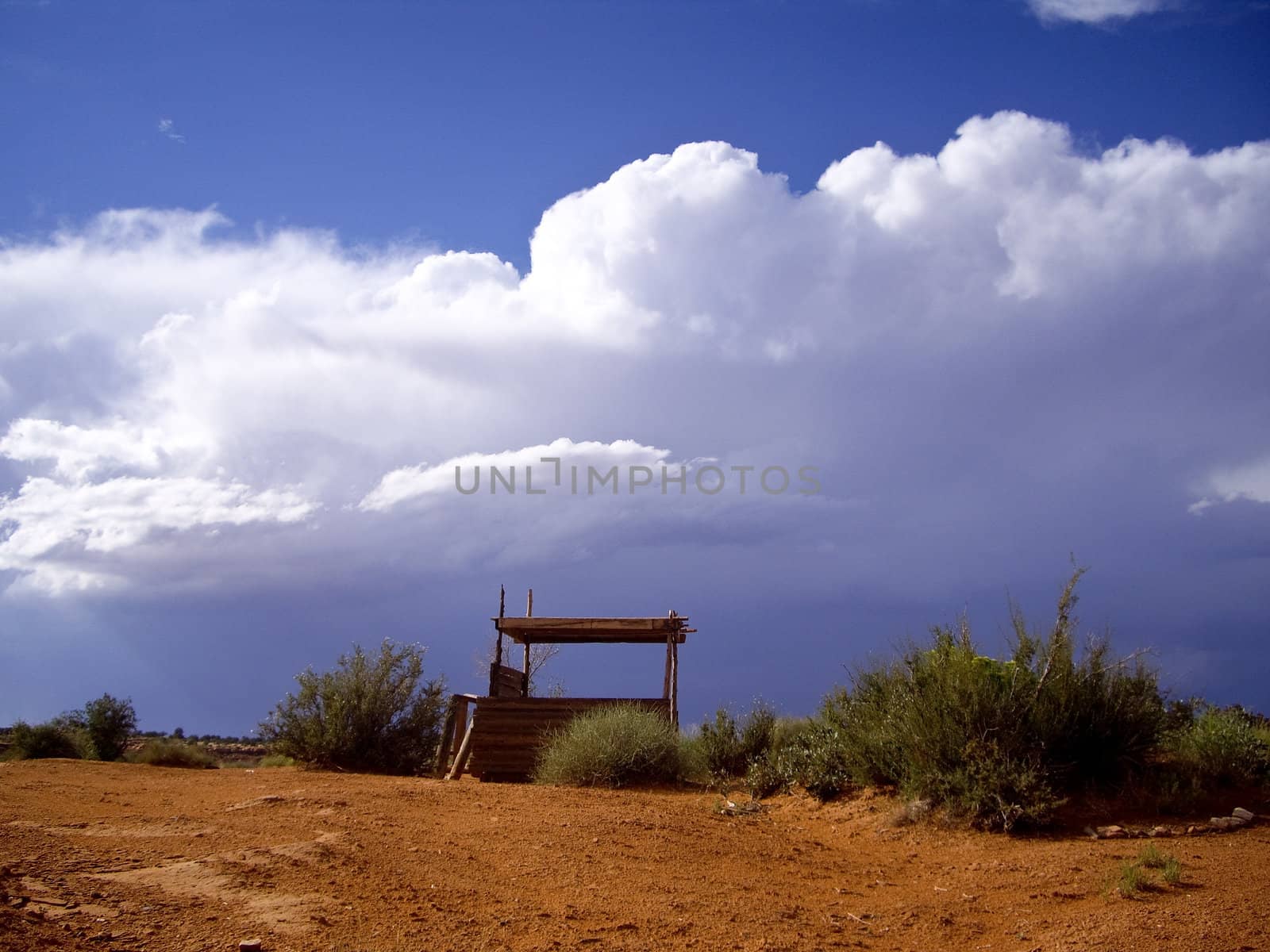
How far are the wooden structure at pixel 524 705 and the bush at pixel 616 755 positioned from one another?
169cm

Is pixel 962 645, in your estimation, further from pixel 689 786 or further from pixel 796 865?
pixel 689 786

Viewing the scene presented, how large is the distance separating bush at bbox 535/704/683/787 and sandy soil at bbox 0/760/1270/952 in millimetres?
2742

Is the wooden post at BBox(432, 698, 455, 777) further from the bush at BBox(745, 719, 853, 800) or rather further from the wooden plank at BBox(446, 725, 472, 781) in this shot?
the bush at BBox(745, 719, 853, 800)

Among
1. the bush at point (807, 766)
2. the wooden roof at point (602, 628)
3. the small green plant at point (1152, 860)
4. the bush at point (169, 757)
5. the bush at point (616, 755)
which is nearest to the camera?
the small green plant at point (1152, 860)

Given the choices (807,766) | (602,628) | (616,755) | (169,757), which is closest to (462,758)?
(602,628)

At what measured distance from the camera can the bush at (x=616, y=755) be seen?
42.3ft

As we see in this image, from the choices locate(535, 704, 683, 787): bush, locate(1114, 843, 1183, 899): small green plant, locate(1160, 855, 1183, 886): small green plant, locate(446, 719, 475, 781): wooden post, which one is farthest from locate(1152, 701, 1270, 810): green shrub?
locate(446, 719, 475, 781): wooden post

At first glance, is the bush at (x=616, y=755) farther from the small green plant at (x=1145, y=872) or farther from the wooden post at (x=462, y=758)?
the small green plant at (x=1145, y=872)

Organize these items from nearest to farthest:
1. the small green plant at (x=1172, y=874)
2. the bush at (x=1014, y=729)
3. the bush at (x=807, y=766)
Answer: the small green plant at (x=1172, y=874) → the bush at (x=1014, y=729) → the bush at (x=807, y=766)

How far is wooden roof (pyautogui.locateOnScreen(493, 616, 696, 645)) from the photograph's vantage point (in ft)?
55.6

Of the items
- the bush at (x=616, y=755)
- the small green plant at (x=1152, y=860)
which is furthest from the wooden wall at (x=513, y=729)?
the small green plant at (x=1152, y=860)

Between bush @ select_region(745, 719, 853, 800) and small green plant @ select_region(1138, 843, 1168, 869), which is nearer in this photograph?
small green plant @ select_region(1138, 843, 1168, 869)

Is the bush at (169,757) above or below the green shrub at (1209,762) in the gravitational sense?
below

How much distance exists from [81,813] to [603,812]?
16.8ft
